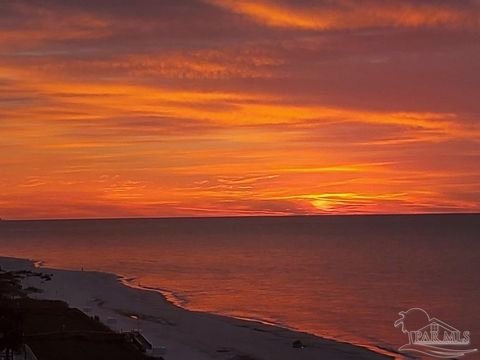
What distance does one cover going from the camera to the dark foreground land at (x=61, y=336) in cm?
3136

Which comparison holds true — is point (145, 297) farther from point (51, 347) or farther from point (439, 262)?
point (439, 262)

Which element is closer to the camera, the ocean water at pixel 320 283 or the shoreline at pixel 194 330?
the shoreline at pixel 194 330

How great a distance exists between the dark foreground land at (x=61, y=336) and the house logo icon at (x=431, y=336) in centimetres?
1811

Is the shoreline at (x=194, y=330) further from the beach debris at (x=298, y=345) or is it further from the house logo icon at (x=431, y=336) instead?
the house logo icon at (x=431, y=336)

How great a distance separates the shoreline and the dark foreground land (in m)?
2.63

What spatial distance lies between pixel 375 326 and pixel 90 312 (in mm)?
22704

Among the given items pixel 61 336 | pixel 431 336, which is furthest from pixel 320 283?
pixel 61 336

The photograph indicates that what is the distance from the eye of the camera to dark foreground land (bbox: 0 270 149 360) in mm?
31356

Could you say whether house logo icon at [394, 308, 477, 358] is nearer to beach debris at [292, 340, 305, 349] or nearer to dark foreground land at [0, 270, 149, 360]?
beach debris at [292, 340, 305, 349]

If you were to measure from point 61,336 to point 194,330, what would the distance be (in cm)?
1195

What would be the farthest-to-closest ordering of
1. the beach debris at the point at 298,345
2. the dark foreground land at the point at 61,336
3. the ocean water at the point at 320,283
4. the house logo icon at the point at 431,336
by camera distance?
the ocean water at the point at 320,283 → the beach debris at the point at 298,345 → the house logo icon at the point at 431,336 → the dark foreground land at the point at 61,336

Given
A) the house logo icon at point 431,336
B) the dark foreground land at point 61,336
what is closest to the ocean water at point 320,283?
the house logo icon at point 431,336

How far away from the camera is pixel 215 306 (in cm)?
6762

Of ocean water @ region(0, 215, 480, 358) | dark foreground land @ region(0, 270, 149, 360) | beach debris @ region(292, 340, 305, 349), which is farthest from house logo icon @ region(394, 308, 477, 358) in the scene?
dark foreground land @ region(0, 270, 149, 360)
